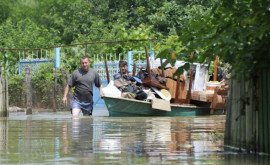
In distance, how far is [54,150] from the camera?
9594 millimetres

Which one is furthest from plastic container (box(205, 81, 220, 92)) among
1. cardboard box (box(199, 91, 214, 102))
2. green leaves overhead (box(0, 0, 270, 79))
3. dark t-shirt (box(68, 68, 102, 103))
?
dark t-shirt (box(68, 68, 102, 103))

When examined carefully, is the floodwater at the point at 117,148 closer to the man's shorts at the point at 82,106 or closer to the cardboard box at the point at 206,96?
the man's shorts at the point at 82,106

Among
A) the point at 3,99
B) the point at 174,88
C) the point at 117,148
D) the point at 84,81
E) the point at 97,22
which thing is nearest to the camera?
the point at 117,148

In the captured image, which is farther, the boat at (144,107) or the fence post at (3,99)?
the boat at (144,107)

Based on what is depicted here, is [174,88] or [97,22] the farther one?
[97,22]

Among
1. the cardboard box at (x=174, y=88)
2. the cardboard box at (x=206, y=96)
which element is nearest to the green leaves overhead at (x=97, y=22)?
the cardboard box at (x=174, y=88)

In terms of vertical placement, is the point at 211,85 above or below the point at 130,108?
above

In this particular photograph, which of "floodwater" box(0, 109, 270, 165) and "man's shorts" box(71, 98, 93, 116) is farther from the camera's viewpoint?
"man's shorts" box(71, 98, 93, 116)

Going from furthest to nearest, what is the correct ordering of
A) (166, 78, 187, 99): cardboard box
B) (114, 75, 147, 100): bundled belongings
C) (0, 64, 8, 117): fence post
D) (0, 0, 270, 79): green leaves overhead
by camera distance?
(0, 0, 270, 79): green leaves overhead < (166, 78, 187, 99): cardboard box < (114, 75, 147, 100): bundled belongings < (0, 64, 8, 117): fence post

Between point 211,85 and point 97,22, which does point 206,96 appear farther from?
point 97,22

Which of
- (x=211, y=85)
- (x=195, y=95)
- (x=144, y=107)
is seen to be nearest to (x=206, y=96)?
(x=195, y=95)

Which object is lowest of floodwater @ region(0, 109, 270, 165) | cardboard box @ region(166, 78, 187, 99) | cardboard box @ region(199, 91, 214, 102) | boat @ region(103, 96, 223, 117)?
floodwater @ region(0, 109, 270, 165)

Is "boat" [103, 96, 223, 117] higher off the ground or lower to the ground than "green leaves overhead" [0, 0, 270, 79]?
lower

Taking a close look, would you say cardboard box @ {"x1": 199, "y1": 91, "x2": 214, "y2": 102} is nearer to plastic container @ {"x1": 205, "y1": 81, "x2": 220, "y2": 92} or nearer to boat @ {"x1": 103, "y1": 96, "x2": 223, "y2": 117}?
plastic container @ {"x1": 205, "y1": 81, "x2": 220, "y2": 92}
